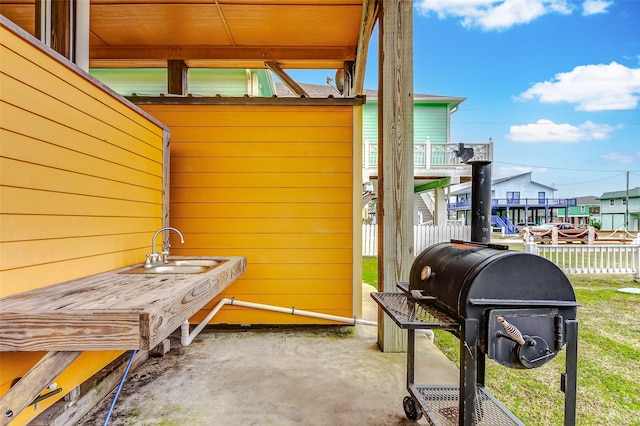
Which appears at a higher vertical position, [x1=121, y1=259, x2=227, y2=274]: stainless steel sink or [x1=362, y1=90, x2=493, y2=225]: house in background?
[x1=362, y1=90, x2=493, y2=225]: house in background

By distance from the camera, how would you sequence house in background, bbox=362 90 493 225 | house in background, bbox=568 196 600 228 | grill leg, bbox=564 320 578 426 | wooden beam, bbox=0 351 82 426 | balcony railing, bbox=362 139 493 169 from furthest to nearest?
1. house in background, bbox=568 196 600 228
2. house in background, bbox=362 90 493 225
3. balcony railing, bbox=362 139 493 169
4. grill leg, bbox=564 320 578 426
5. wooden beam, bbox=0 351 82 426

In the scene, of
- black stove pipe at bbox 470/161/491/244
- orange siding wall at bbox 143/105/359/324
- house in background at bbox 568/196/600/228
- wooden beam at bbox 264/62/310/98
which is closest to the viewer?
black stove pipe at bbox 470/161/491/244

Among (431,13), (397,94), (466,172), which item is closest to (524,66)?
(431,13)

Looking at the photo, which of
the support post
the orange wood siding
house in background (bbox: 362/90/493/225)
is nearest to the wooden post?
the support post

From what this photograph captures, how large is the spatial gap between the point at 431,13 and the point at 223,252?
3494 centimetres

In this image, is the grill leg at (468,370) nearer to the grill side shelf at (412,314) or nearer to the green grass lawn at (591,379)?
the grill side shelf at (412,314)

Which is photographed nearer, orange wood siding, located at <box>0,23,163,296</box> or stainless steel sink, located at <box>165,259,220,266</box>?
orange wood siding, located at <box>0,23,163,296</box>

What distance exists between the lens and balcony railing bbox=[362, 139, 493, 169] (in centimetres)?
935

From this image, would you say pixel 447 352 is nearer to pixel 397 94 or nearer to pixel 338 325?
pixel 338 325

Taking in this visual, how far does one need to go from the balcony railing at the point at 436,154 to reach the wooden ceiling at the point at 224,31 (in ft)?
16.5

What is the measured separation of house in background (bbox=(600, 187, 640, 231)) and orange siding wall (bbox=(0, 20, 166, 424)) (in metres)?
36.9

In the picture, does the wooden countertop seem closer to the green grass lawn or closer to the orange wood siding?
the orange wood siding

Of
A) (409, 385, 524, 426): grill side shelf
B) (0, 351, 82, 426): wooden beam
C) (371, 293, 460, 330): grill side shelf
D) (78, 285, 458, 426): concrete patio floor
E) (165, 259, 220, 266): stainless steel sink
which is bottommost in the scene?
(78, 285, 458, 426): concrete patio floor

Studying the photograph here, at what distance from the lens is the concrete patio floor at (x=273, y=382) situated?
6.17 feet
